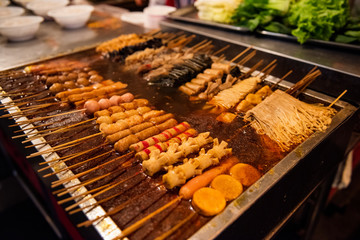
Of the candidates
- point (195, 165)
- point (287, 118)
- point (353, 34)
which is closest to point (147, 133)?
point (195, 165)

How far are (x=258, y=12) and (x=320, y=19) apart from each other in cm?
133

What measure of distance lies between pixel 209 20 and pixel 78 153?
4061 millimetres

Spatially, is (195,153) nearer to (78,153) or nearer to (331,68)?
(78,153)

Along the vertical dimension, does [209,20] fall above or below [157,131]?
above

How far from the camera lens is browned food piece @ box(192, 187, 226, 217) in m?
2.14

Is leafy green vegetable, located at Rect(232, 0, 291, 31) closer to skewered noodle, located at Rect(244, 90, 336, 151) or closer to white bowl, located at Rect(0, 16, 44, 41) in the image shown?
skewered noodle, located at Rect(244, 90, 336, 151)

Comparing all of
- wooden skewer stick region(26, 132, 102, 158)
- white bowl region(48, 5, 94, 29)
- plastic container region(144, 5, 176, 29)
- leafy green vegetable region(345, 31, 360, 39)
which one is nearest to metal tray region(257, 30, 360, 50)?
leafy green vegetable region(345, 31, 360, 39)

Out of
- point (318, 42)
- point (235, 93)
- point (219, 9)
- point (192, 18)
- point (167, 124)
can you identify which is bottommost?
point (167, 124)

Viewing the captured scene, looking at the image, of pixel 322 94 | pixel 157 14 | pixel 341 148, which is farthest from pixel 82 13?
pixel 341 148

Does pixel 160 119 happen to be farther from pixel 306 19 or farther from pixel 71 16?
pixel 71 16

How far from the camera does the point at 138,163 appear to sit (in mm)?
2742

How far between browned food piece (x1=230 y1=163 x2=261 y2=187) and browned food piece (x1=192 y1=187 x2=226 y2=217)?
0.28 m

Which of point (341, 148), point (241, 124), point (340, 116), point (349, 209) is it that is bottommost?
point (349, 209)

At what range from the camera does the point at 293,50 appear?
4363mm
